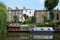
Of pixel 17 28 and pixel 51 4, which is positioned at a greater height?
pixel 51 4

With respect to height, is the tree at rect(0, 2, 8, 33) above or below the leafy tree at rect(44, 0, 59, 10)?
below

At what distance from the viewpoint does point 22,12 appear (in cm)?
10081

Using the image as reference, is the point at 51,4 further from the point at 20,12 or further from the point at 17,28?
the point at 20,12

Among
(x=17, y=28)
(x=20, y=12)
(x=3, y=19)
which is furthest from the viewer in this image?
(x=20, y=12)

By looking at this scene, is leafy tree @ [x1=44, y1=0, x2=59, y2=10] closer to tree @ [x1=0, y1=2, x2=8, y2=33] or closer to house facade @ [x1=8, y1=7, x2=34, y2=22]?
tree @ [x1=0, y1=2, x2=8, y2=33]

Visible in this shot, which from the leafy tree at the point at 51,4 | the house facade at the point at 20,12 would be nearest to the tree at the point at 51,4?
the leafy tree at the point at 51,4

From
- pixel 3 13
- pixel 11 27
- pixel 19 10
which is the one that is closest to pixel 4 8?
pixel 3 13

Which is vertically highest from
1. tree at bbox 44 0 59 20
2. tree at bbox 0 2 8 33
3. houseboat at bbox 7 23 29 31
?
tree at bbox 44 0 59 20

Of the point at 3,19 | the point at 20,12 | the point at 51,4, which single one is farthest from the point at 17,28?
the point at 20,12

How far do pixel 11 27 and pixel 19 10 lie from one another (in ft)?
111

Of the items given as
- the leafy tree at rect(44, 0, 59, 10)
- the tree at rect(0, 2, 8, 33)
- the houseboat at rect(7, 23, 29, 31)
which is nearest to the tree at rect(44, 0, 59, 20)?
the leafy tree at rect(44, 0, 59, 10)

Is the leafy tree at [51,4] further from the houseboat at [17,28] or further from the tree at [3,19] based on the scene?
the tree at [3,19]

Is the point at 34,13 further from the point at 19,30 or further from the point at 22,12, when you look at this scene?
the point at 19,30

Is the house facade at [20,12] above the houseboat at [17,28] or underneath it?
above
